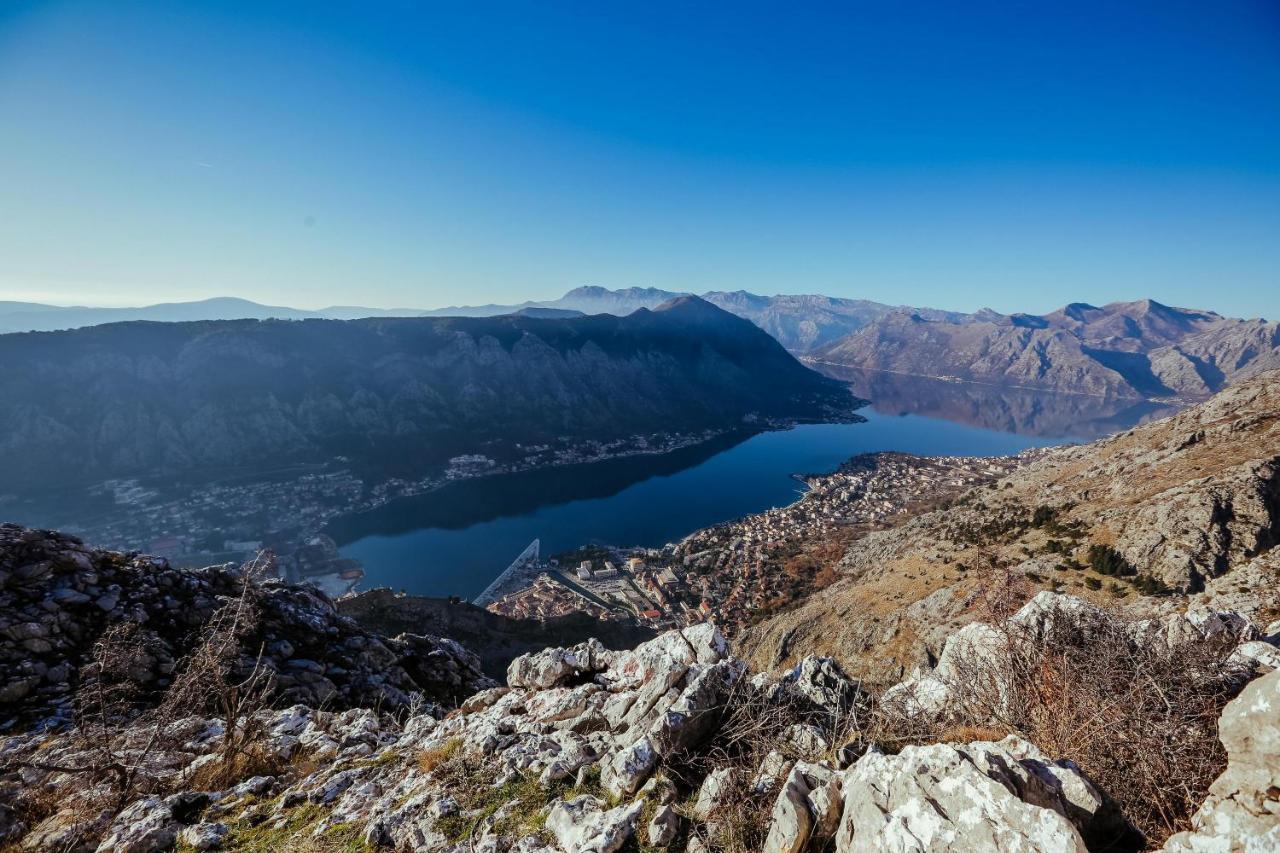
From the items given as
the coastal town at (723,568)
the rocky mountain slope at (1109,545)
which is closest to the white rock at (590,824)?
the rocky mountain slope at (1109,545)

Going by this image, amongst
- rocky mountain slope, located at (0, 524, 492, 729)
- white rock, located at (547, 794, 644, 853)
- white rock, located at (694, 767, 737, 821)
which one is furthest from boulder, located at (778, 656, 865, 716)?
rocky mountain slope, located at (0, 524, 492, 729)

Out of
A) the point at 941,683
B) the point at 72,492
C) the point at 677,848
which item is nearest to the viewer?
the point at 677,848

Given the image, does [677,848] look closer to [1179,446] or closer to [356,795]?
[356,795]

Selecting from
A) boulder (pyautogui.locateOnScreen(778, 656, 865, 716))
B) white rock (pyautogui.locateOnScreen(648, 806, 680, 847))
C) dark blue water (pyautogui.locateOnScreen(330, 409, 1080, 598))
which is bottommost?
dark blue water (pyautogui.locateOnScreen(330, 409, 1080, 598))

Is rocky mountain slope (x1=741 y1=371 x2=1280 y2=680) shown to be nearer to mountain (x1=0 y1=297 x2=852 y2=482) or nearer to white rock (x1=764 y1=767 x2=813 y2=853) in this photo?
white rock (x1=764 y1=767 x2=813 y2=853)

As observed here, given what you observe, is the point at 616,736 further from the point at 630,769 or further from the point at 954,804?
the point at 954,804

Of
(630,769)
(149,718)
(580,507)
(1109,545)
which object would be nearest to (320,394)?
(580,507)

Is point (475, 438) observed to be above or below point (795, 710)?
below

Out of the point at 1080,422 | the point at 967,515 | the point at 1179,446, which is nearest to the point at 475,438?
the point at 967,515
